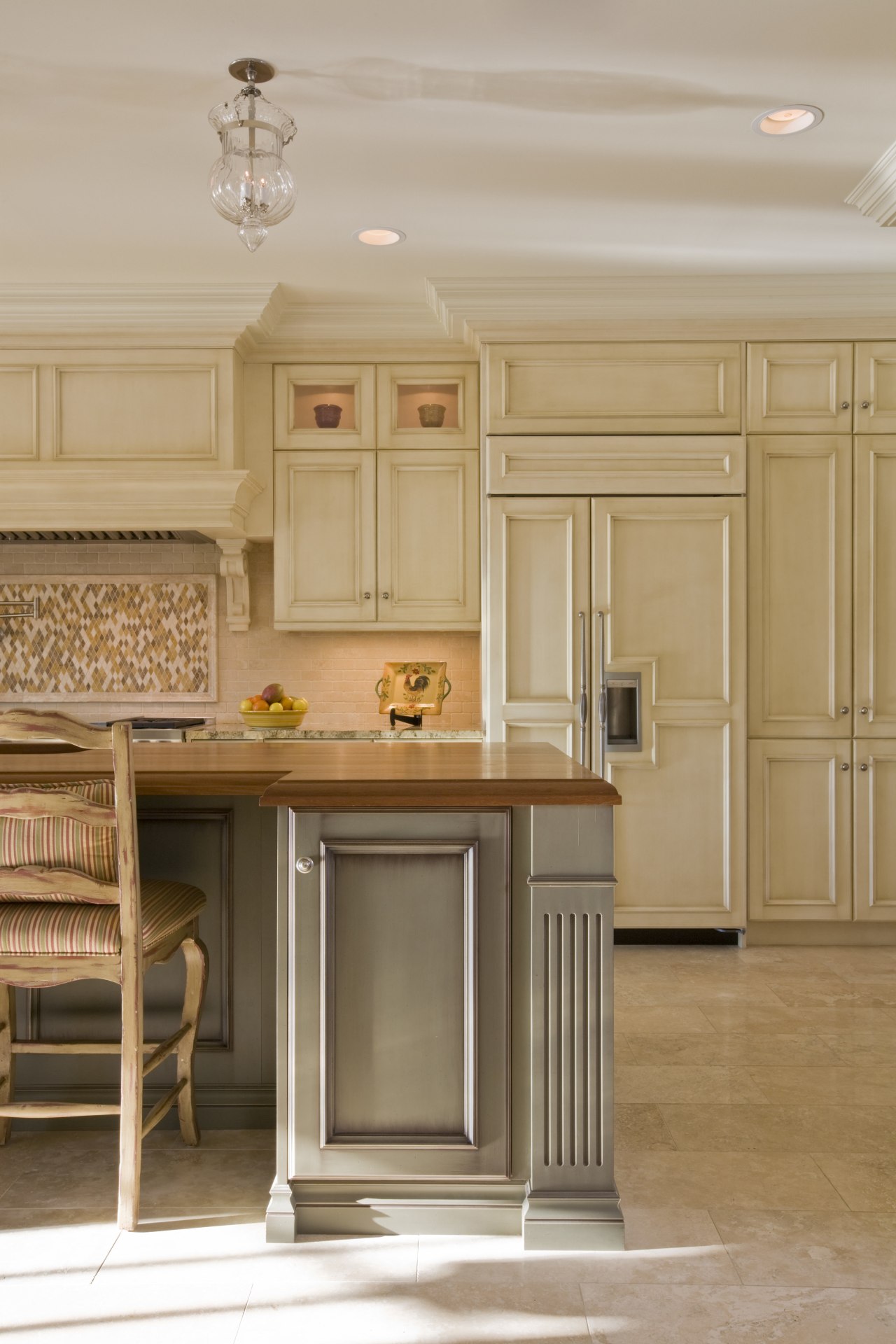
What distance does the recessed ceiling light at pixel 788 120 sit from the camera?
2.82 meters

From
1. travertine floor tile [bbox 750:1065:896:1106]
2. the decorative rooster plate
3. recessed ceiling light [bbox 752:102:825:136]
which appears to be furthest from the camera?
the decorative rooster plate

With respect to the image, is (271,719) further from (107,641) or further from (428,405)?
(428,405)

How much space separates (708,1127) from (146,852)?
1513 millimetres

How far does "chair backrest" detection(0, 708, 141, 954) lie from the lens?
6.13 ft

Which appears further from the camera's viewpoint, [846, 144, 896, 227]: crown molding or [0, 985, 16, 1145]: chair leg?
[846, 144, 896, 227]: crown molding

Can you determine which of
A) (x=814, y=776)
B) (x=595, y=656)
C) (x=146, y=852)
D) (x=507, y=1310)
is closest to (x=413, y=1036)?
(x=507, y=1310)

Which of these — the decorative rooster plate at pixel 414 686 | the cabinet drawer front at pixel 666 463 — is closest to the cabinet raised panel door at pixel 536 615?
the cabinet drawer front at pixel 666 463

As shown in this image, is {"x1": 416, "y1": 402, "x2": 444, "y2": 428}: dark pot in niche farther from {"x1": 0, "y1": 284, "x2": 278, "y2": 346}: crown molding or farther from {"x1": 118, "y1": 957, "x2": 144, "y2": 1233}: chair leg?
{"x1": 118, "y1": 957, "x2": 144, "y2": 1233}: chair leg

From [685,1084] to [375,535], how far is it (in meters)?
2.64

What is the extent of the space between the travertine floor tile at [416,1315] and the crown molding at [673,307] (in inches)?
137

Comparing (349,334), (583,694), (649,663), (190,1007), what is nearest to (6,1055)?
(190,1007)

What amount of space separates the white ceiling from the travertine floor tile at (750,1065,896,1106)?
2.68 m

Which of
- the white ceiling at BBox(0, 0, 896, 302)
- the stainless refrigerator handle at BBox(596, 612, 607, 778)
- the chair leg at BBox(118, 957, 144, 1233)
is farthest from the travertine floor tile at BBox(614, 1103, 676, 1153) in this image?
the white ceiling at BBox(0, 0, 896, 302)

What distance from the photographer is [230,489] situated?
4188mm
